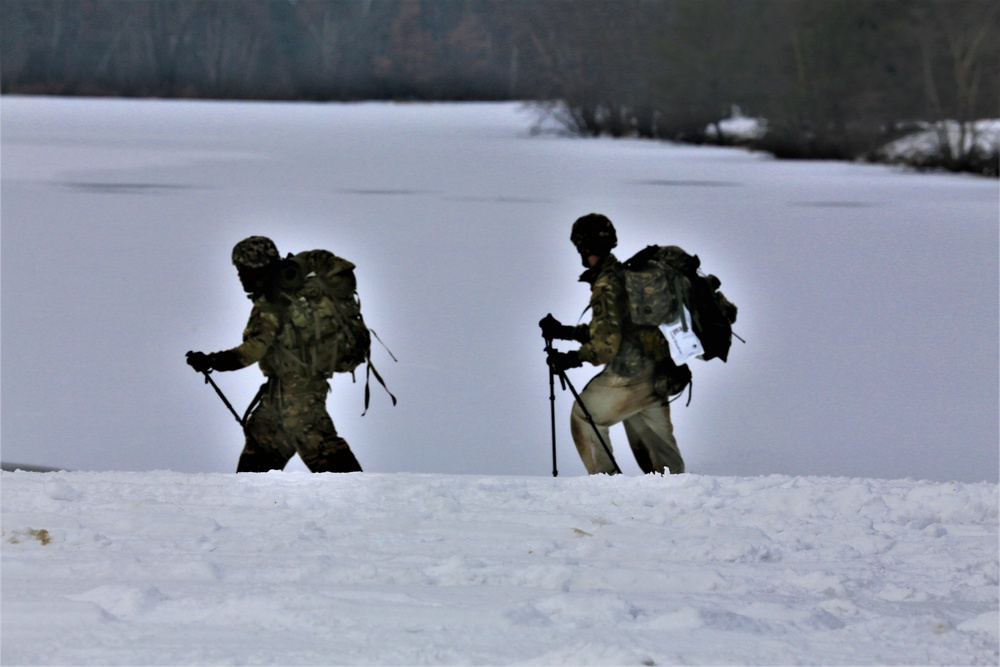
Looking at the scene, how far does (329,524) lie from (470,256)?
10.4 m

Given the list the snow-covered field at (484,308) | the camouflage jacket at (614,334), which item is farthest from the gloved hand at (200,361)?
the snow-covered field at (484,308)

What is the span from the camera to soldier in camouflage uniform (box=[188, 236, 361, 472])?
→ 5438 millimetres

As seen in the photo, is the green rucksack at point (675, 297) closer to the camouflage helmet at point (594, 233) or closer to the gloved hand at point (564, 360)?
the camouflage helmet at point (594, 233)

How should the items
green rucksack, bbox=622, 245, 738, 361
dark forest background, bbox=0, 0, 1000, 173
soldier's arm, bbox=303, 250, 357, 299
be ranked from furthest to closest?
dark forest background, bbox=0, 0, 1000, 173
green rucksack, bbox=622, 245, 738, 361
soldier's arm, bbox=303, 250, 357, 299

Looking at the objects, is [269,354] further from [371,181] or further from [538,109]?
[538,109]

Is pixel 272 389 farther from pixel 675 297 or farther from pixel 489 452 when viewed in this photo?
pixel 489 452

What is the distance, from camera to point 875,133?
3850 centimetres

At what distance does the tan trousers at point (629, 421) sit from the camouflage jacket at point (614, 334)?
0.08 m

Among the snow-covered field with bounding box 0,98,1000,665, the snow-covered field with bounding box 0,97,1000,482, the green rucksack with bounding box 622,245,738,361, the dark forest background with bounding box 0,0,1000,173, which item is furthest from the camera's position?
the dark forest background with bounding box 0,0,1000,173

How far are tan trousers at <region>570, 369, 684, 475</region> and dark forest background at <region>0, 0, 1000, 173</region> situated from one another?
26.8 meters

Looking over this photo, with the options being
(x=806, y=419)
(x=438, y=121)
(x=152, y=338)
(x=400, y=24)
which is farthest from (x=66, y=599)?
(x=400, y=24)

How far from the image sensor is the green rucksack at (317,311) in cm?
547

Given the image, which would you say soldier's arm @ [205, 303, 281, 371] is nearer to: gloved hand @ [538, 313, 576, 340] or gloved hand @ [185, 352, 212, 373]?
gloved hand @ [185, 352, 212, 373]

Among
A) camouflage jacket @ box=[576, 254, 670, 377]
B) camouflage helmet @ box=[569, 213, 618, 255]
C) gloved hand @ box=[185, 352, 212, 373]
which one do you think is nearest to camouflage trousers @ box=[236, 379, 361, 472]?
gloved hand @ box=[185, 352, 212, 373]
